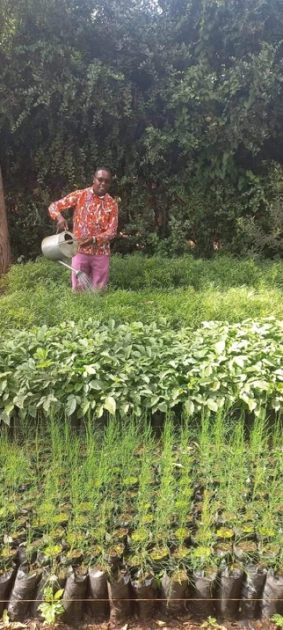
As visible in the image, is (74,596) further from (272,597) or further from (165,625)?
(272,597)

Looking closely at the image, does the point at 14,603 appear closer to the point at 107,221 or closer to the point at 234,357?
the point at 234,357

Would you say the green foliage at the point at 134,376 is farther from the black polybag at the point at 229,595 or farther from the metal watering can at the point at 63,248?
the metal watering can at the point at 63,248

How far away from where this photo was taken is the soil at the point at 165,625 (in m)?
1.76

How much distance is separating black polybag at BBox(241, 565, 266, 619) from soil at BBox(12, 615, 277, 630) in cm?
3

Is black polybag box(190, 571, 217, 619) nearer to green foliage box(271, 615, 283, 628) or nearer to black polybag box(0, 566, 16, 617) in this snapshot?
green foliage box(271, 615, 283, 628)

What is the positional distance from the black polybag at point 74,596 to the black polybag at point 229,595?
0.53m

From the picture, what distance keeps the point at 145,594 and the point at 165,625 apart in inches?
5.3

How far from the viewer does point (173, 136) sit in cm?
698

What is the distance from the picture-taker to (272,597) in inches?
71.1

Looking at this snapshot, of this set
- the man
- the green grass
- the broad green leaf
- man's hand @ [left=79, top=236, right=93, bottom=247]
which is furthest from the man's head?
the broad green leaf

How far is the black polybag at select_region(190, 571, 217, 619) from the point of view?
1.81m

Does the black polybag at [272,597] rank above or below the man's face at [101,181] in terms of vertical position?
below

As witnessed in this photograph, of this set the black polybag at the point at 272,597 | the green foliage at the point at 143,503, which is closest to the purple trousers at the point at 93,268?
the green foliage at the point at 143,503

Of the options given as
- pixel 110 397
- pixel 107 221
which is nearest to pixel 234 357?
pixel 110 397
